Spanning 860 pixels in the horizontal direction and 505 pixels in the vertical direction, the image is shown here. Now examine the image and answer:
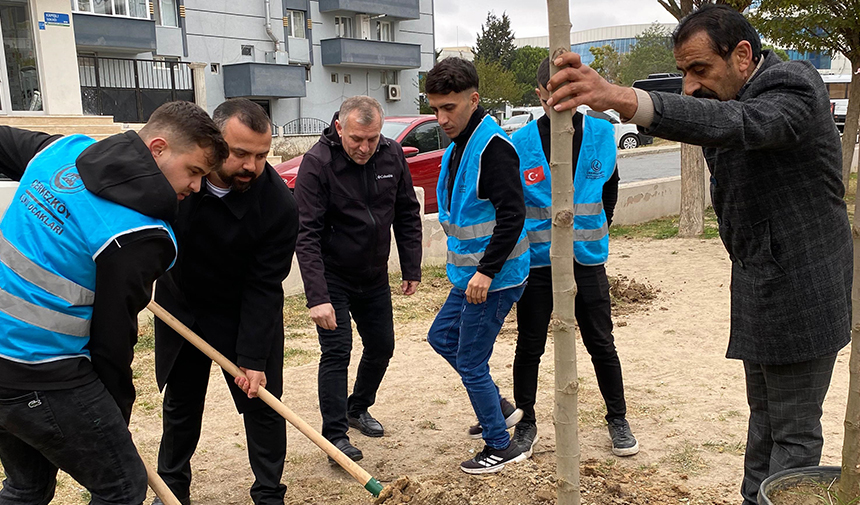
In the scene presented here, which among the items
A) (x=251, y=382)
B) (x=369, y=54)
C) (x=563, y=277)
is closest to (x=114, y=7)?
(x=369, y=54)

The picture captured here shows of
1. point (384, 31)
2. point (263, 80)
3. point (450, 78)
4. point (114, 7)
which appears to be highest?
point (384, 31)

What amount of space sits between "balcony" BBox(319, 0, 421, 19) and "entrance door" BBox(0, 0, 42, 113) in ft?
49.9

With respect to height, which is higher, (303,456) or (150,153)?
(150,153)

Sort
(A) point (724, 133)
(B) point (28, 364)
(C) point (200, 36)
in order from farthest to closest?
(C) point (200, 36) < (B) point (28, 364) < (A) point (724, 133)

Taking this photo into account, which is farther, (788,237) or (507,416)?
(507,416)

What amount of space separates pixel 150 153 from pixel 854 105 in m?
11.9

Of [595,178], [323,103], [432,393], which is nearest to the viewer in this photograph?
[595,178]

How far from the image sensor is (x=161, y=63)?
22.2m

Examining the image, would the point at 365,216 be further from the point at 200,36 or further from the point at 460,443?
the point at 200,36

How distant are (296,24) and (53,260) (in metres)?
27.8

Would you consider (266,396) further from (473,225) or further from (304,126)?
(304,126)

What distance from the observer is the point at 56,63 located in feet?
48.3

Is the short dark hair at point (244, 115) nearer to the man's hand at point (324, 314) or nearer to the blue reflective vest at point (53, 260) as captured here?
the blue reflective vest at point (53, 260)

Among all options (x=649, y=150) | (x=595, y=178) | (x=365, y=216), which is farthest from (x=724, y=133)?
(x=649, y=150)
